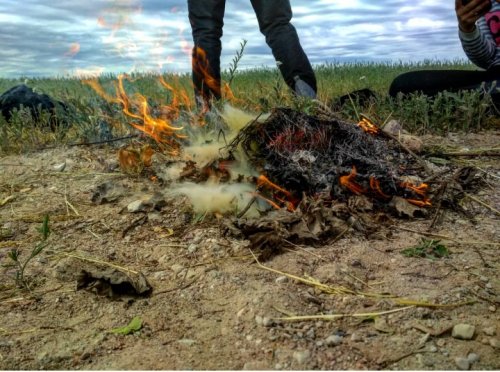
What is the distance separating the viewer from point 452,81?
5.55m

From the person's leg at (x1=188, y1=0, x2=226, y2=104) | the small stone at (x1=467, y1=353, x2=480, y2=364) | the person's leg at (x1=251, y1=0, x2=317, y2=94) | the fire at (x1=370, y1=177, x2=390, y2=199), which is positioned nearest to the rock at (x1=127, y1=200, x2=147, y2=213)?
the fire at (x1=370, y1=177, x2=390, y2=199)

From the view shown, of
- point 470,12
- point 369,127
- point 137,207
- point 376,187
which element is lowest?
point 137,207

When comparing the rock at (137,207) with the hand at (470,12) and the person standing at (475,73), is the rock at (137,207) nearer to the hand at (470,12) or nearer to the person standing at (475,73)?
the hand at (470,12)

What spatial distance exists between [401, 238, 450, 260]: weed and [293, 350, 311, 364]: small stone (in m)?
0.87

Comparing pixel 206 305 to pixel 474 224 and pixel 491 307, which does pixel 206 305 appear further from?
pixel 474 224

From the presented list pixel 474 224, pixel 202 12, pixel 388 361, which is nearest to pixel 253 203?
pixel 474 224

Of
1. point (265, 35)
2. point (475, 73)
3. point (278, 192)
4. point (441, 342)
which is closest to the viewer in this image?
point (441, 342)

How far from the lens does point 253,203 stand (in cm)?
283

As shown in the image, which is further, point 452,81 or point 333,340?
point 452,81

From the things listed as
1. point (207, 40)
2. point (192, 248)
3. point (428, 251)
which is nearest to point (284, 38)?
point (207, 40)

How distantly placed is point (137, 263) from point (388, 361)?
1.28 meters

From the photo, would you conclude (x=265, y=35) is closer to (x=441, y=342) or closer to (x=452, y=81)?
(x=452, y=81)

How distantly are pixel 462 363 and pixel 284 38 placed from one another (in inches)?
159

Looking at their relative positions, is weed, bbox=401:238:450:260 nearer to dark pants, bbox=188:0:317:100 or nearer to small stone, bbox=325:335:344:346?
small stone, bbox=325:335:344:346
